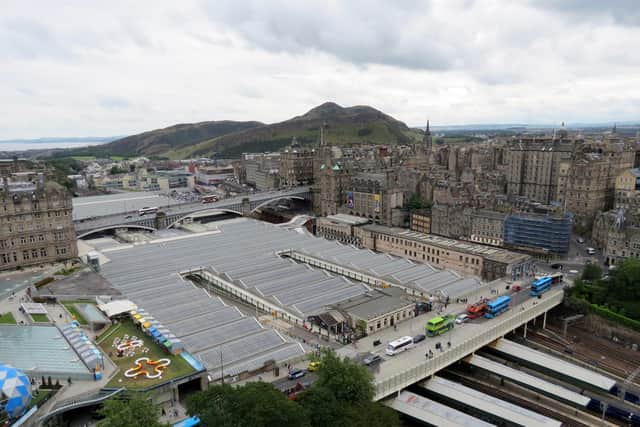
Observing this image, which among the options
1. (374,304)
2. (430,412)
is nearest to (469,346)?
(430,412)

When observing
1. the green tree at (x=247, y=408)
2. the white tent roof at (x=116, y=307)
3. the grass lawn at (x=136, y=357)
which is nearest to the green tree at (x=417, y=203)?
the white tent roof at (x=116, y=307)

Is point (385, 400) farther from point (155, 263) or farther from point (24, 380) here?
point (155, 263)

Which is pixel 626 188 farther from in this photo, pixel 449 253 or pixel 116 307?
pixel 116 307

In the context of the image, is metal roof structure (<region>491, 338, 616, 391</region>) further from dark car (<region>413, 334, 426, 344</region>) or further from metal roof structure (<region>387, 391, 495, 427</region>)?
metal roof structure (<region>387, 391, 495, 427</region>)

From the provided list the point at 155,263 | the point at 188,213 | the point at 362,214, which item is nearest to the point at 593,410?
the point at 155,263

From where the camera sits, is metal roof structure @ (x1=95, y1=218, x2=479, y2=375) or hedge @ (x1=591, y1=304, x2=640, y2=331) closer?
metal roof structure @ (x1=95, y1=218, x2=479, y2=375)

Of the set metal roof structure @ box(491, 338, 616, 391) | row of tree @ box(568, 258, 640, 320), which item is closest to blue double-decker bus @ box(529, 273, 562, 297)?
row of tree @ box(568, 258, 640, 320)
